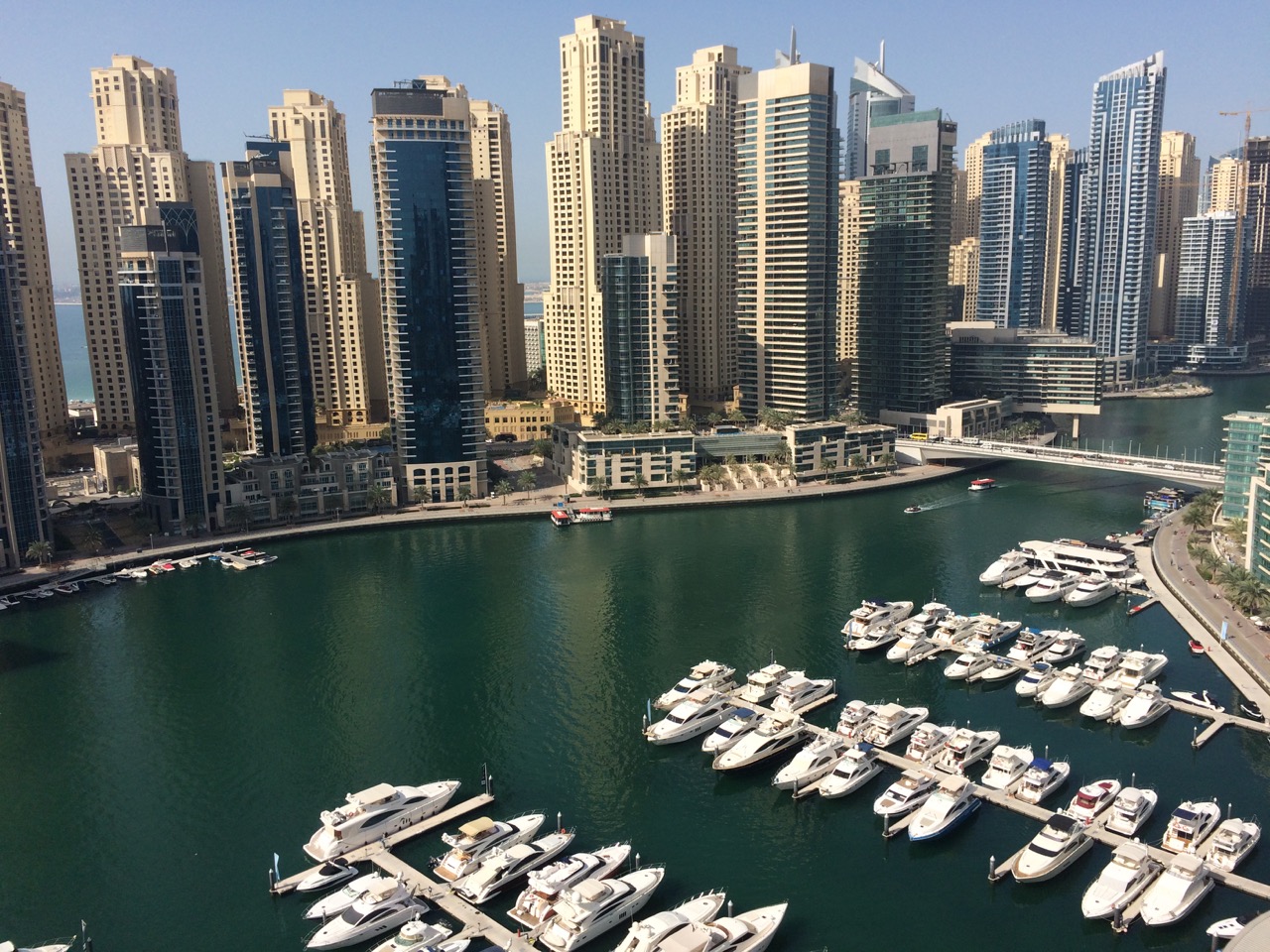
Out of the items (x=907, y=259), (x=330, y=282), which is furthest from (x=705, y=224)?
(x=330, y=282)

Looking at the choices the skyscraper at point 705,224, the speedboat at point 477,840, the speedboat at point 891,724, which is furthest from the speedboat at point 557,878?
the skyscraper at point 705,224

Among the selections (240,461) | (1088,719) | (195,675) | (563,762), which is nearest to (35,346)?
(240,461)

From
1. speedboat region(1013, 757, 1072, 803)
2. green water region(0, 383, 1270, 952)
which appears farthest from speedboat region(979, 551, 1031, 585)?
speedboat region(1013, 757, 1072, 803)

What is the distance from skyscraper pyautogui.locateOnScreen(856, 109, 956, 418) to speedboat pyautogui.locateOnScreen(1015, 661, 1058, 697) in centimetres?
8157

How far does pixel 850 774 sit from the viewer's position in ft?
160

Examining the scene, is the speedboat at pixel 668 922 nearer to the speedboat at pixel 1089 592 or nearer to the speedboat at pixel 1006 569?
the speedboat at pixel 1089 592

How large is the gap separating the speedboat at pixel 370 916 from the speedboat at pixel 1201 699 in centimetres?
4271

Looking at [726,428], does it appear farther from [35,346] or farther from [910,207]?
[35,346]

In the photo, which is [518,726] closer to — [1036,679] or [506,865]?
[506,865]

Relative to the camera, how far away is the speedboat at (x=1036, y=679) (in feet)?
195

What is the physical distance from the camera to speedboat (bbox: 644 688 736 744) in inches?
2146

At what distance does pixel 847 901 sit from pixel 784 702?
1635 centimetres

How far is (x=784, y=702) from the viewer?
2242 inches

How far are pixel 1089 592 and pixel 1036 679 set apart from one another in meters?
17.9
